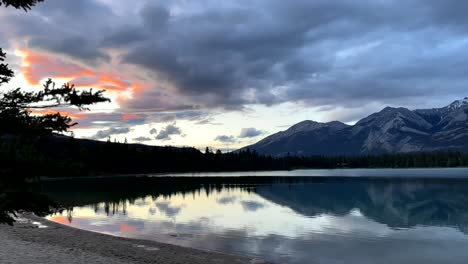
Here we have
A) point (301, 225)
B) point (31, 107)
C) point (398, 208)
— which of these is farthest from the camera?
point (398, 208)

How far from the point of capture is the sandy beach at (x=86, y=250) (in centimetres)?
2673

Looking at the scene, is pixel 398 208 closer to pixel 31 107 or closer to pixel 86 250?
pixel 86 250

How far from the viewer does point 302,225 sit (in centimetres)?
5428

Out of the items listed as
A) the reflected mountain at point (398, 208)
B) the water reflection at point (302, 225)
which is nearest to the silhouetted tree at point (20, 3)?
the water reflection at point (302, 225)

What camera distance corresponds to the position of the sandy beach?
87.7ft

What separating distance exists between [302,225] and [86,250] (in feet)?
101

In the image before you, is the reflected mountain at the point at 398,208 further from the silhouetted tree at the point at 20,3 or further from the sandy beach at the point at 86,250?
the silhouetted tree at the point at 20,3

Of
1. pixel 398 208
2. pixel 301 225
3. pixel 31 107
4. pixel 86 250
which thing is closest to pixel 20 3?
pixel 31 107

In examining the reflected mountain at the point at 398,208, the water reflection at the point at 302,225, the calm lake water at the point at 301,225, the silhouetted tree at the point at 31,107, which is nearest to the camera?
the silhouetted tree at the point at 31,107

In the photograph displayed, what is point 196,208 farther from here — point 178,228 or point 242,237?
point 242,237

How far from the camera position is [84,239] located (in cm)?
3731

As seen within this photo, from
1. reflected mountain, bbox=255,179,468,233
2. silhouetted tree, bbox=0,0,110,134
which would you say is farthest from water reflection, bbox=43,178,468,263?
silhouetted tree, bbox=0,0,110,134

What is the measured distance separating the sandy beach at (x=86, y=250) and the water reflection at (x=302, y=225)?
181 inches

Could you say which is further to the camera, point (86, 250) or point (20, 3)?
point (86, 250)
